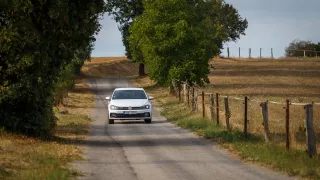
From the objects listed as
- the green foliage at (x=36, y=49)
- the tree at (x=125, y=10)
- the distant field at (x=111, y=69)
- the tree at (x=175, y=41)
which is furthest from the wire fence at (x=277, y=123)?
the distant field at (x=111, y=69)

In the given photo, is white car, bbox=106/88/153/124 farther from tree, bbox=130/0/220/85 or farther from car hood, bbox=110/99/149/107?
tree, bbox=130/0/220/85

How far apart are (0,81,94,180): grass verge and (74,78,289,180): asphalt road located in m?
0.49

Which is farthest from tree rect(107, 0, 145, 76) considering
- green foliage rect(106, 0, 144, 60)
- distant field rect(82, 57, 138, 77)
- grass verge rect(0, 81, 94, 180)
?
grass verge rect(0, 81, 94, 180)

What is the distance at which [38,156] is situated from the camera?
1720 centimetres

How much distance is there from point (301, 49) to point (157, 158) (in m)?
108

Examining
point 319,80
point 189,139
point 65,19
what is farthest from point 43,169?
point 319,80

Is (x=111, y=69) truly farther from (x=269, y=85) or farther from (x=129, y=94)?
(x=129, y=94)

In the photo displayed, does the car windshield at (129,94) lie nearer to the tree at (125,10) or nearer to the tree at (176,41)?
the tree at (176,41)

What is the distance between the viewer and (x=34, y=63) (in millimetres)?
21000

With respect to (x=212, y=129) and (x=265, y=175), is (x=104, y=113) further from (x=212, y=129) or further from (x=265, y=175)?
(x=265, y=175)

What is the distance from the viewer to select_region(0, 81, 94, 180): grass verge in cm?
1405

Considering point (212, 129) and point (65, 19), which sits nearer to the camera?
point (65, 19)

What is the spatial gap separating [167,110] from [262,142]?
21.7 metres

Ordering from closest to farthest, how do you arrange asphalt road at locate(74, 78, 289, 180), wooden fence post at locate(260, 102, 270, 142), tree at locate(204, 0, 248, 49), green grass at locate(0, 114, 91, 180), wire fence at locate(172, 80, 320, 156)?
green grass at locate(0, 114, 91, 180)
asphalt road at locate(74, 78, 289, 180)
wire fence at locate(172, 80, 320, 156)
wooden fence post at locate(260, 102, 270, 142)
tree at locate(204, 0, 248, 49)
